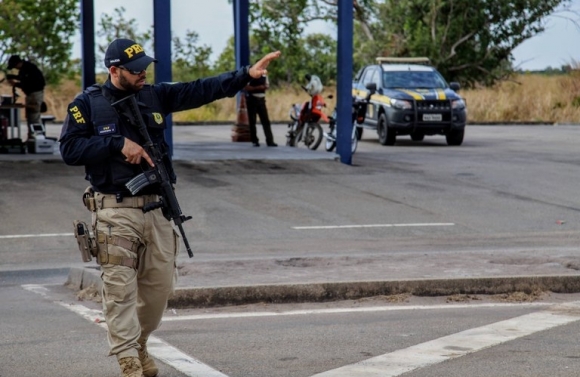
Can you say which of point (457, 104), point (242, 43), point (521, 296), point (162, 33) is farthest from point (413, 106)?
point (521, 296)

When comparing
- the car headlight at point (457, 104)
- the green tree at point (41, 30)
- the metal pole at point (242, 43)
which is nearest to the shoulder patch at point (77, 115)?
the metal pole at point (242, 43)

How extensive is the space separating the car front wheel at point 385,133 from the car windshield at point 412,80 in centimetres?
89

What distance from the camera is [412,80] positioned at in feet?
90.3

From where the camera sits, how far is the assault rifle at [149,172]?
6.41 m

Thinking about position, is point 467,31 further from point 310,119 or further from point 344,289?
point 344,289

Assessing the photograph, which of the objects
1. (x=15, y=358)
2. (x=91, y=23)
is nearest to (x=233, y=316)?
(x=15, y=358)

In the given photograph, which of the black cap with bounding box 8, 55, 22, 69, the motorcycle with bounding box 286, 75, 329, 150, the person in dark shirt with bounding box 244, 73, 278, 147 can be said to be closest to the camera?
the motorcycle with bounding box 286, 75, 329, 150

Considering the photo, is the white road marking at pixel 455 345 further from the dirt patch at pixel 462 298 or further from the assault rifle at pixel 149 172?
the assault rifle at pixel 149 172

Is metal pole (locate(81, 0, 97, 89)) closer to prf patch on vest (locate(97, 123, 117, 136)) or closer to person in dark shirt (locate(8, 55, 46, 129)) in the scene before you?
person in dark shirt (locate(8, 55, 46, 129))

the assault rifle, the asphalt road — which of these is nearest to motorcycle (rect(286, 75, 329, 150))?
the asphalt road

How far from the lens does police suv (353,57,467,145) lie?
26.4m

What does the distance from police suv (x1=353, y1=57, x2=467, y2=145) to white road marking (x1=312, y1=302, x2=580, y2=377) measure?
1755cm

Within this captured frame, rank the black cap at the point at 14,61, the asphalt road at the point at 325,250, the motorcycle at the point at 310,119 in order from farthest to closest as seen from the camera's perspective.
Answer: the black cap at the point at 14,61
the motorcycle at the point at 310,119
the asphalt road at the point at 325,250

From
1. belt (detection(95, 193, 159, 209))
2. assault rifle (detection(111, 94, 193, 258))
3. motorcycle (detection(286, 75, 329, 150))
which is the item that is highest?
assault rifle (detection(111, 94, 193, 258))
